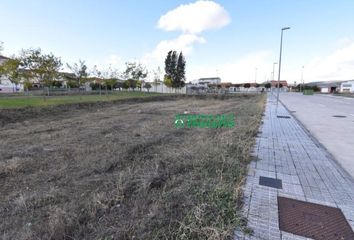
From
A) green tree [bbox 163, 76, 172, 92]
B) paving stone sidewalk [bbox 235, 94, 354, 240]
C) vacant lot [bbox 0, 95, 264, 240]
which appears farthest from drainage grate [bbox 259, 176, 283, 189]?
green tree [bbox 163, 76, 172, 92]

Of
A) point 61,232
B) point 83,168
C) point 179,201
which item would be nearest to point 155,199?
point 179,201

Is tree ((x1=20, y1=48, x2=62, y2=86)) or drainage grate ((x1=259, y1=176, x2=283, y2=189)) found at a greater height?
tree ((x1=20, y1=48, x2=62, y2=86))

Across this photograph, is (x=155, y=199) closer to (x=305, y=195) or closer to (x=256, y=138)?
(x=305, y=195)

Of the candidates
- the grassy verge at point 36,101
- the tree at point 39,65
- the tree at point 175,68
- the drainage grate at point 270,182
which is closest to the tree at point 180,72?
the tree at point 175,68

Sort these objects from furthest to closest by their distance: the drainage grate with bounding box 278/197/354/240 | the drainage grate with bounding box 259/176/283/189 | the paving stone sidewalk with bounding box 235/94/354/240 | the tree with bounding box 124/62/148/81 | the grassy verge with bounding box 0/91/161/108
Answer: the tree with bounding box 124/62/148/81 < the grassy verge with bounding box 0/91/161/108 < the drainage grate with bounding box 259/176/283/189 < the paving stone sidewalk with bounding box 235/94/354/240 < the drainage grate with bounding box 278/197/354/240

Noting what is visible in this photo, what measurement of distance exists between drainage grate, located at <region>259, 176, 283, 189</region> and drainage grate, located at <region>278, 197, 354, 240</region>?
1.54ft

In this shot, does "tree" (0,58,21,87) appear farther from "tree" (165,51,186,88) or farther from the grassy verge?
"tree" (165,51,186,88)

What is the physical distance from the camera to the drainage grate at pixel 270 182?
10.8ft

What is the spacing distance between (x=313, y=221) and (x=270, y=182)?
1.04 metres

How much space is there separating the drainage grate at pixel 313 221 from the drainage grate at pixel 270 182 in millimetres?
468

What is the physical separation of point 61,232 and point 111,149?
342 centimetres

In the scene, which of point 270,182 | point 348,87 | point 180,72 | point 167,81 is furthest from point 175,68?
point 348,87

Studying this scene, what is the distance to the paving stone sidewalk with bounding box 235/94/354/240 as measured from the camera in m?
2.40

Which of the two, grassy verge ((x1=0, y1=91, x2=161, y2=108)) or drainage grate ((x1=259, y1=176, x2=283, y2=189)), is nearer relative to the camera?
drainage grate ((x1=259, y1=176, x2=283, y2=189))
